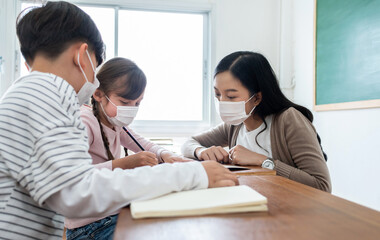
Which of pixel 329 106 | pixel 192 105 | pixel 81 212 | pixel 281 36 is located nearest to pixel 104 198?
pixel 81 212

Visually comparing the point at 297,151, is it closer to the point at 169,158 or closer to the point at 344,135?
the point at 169,158

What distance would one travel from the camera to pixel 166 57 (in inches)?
114

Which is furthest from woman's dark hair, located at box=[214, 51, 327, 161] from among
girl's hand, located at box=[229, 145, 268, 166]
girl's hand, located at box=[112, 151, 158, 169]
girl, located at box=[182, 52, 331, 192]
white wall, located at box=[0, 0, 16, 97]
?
white wall, located at box=[0, 0, 16, 97]

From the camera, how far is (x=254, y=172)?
2.90 feet

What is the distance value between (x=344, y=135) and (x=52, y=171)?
2.08 meters

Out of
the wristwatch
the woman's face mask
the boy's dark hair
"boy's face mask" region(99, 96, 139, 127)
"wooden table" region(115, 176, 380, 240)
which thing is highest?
the boy's dark hair

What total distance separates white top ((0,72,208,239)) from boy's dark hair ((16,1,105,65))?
0.39 feet

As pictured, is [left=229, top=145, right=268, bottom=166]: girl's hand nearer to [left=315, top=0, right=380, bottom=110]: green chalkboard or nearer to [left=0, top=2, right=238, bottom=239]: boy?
[left=0, top=2, right=238, bottom=239]: boy

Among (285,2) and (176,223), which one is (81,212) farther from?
(285,2)

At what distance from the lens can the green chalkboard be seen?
5.86 ft

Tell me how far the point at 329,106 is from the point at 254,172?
5.24 feet

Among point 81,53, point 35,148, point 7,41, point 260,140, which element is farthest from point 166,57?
point 35,148

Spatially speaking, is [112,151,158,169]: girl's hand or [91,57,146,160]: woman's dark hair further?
[91,57,146,160]: woman's dark hair

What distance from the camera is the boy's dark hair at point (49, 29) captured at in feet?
2.23
